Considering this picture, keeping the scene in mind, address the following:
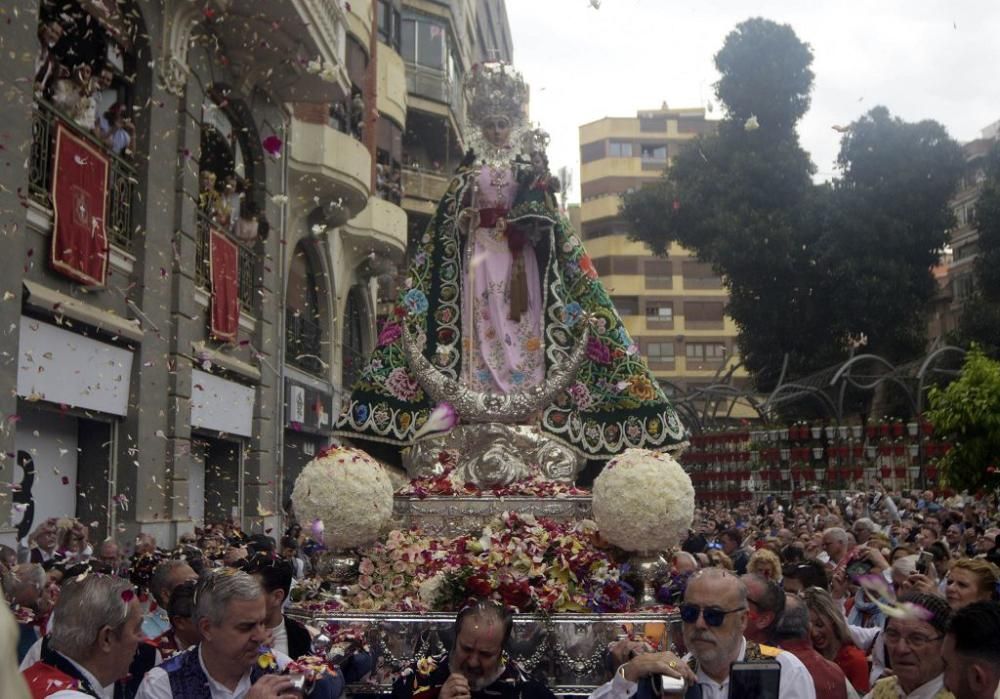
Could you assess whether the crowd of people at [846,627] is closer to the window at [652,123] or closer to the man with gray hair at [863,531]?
the man with gray hair at [863,531]

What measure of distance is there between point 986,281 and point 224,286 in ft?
69.6

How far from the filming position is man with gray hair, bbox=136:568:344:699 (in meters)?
3.29

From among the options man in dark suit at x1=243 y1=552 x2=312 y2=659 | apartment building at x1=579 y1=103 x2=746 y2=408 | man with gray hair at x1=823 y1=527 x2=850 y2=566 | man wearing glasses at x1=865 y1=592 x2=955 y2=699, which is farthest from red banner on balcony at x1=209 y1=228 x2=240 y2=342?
apartment building at x1=579 y1=103 x2=746 y2=408

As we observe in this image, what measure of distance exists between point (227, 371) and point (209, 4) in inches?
197

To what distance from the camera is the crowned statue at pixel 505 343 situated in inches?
306

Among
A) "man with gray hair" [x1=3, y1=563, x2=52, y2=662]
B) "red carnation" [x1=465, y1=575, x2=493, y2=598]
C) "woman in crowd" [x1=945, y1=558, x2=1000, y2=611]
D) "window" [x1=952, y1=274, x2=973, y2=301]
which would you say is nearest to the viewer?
"woman in crowd" [x1=945, y1=558, x2=1000, y2=611]

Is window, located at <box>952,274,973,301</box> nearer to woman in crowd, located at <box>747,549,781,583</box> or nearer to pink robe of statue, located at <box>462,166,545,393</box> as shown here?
pink robe of statue, located at <box>462,166,545,393</box>

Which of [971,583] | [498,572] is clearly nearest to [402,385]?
[498,572]

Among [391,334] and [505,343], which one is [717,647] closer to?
[505,343]

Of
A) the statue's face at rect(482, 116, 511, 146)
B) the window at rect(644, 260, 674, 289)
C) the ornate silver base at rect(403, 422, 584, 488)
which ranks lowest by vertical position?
the ornate silver base at rect(403, 422, 584, 488)

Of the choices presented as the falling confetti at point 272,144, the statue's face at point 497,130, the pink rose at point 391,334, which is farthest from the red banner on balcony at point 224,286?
the statue's face at point 497,130

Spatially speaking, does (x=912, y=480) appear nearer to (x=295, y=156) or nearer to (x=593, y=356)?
(x=295, y=156)

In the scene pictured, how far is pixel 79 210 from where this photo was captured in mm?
11156

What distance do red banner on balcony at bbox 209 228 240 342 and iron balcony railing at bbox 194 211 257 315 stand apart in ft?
0.29
